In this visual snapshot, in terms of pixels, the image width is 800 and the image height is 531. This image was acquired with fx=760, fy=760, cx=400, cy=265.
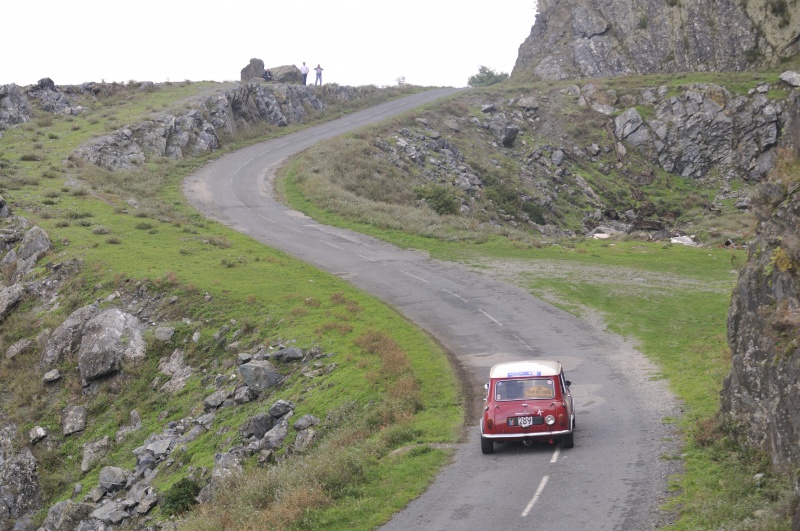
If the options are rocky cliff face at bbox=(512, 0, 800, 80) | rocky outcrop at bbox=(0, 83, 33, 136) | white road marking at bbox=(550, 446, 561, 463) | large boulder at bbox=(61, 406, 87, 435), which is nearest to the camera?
white road marking at bbox=(550, 446, 561, 463)

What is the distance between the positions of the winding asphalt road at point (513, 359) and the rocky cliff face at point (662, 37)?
161ft

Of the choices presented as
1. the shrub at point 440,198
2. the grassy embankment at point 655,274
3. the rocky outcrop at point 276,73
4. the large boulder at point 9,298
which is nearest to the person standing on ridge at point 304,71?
the rocky outcrop at point 276,73

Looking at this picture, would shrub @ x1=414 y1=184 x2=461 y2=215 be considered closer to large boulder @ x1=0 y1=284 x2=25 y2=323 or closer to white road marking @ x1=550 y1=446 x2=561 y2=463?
large boulder @ x1=0 y1=284 x2=25 y2=323

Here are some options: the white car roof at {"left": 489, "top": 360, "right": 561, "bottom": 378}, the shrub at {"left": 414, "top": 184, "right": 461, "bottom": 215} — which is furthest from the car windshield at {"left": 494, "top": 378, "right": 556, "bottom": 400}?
the shrub at {"left": 414, "top": 184, "right": 461, "bottom": 215}

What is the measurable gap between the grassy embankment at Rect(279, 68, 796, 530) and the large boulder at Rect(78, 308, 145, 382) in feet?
62.3

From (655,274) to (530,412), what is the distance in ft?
82.2

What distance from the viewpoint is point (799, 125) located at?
1650 centimetres

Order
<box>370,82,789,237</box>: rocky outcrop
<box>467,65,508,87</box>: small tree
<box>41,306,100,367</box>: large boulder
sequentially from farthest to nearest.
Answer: <box>467,65,508,87</box>: small tree < <box>370,82,789,237</box>: rocky outcrop < <box>41,306,100,367</box>: large boulder

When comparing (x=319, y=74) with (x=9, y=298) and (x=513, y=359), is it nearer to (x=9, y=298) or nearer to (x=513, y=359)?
(x=9, y=298)

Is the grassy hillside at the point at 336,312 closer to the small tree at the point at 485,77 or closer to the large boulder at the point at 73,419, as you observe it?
the large boulder at the point at 73,419

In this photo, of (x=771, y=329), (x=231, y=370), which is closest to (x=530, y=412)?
(x=771, y=329)

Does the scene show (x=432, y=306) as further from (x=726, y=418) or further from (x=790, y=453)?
(x=790, y=453)

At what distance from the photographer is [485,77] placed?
128 metres

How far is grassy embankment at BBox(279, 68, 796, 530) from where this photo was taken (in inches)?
584
